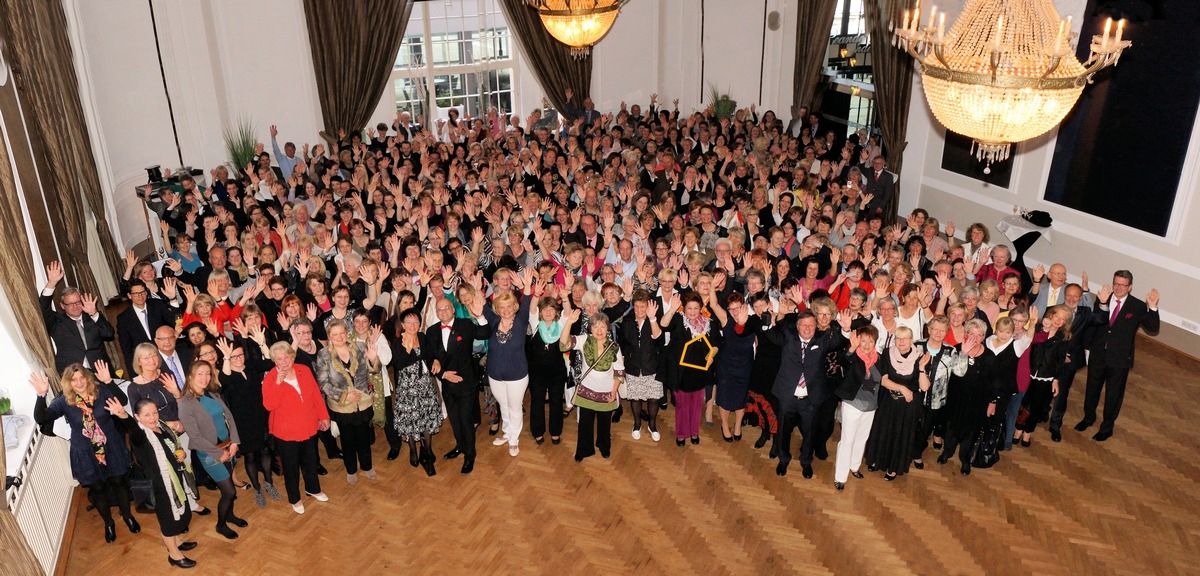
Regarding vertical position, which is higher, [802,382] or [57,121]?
[57,121]

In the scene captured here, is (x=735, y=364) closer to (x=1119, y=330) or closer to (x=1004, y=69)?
(x=1004, y=69)

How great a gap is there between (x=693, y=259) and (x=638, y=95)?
8848 mm

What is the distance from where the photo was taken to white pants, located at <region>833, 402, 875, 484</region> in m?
6.04

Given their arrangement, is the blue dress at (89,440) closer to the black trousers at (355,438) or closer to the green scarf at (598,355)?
the black trousers at (355,438)

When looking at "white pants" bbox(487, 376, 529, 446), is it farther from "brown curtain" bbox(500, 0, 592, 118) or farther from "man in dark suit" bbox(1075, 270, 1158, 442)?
"brown curtain" bbox(500, 0, 592, 118)

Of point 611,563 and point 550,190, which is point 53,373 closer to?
point 611,563

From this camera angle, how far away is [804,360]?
5988mm

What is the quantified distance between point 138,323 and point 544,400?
3.26m

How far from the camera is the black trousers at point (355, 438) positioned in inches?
236

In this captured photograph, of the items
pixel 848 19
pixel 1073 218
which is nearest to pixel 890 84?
pixel 848 19

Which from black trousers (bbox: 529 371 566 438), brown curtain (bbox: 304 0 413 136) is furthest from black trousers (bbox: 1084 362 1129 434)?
brown curtain (bbox: 304 0 413 136)

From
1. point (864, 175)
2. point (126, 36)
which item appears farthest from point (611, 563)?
point (126, 36)

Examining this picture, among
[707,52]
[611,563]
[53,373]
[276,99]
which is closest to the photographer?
[611,563]

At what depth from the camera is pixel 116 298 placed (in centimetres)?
969
